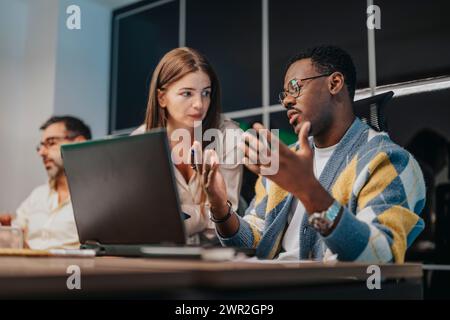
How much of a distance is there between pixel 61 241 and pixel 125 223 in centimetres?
170

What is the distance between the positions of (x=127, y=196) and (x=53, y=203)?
1958 millimetres

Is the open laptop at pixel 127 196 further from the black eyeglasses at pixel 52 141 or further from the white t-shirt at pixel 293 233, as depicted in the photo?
the black eyeglasses at pixel 52 141

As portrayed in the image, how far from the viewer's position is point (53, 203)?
9.47 feet

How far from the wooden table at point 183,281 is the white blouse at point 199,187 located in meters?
1.23

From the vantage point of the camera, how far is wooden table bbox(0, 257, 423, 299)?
0.64 metres

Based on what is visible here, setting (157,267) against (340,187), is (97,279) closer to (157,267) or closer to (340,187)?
(157,267)

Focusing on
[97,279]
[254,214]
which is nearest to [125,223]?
[97,279]

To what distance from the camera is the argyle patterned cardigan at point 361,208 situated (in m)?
1.14

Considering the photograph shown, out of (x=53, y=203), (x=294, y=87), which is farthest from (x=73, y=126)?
(x=294, y=87)

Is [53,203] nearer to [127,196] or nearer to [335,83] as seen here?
[335,83]

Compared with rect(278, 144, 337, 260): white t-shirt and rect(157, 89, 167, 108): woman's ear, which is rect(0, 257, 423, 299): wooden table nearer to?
rect(278, 144, 337, 260): white t-shirt

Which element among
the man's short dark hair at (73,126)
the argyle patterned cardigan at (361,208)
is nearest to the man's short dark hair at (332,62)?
the argyle patterned cardigan at (361,208)

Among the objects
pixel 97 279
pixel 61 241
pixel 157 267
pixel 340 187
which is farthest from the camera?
pixel 61 241
